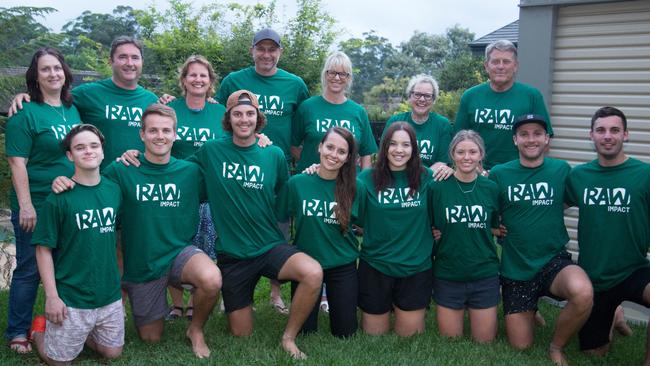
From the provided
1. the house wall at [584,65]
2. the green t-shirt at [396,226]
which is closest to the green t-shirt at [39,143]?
the green t-shirt at [396,226]

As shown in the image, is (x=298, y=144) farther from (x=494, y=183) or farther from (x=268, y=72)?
(x=494, y=183)

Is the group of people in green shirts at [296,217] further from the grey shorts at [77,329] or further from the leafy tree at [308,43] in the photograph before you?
the leafy tree at [308,43]

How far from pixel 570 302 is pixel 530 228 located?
2.08ft

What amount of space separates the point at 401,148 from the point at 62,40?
154 inches

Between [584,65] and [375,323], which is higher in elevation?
[584,65]

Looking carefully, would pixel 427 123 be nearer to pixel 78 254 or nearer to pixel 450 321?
pixel 450 321

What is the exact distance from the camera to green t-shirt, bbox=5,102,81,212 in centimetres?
483

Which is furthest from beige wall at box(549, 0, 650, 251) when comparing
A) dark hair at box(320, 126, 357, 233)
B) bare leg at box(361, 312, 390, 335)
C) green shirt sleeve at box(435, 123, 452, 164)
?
dark hair at box(320, 126, 357, 233)

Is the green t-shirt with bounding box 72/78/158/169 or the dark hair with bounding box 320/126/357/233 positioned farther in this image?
the green t-shirt with bounding box 72/78/158/169

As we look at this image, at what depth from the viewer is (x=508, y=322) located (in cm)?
530

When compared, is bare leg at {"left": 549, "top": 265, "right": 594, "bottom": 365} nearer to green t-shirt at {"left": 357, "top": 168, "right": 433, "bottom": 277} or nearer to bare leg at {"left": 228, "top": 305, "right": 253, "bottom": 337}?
green t-shirt at {"left": 357, "top": 168, "right": 433, "bottom": 277}

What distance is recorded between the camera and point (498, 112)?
18.9 ft

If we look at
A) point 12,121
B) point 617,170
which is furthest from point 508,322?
point 12,121

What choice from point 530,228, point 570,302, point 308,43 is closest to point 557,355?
point 570,302
